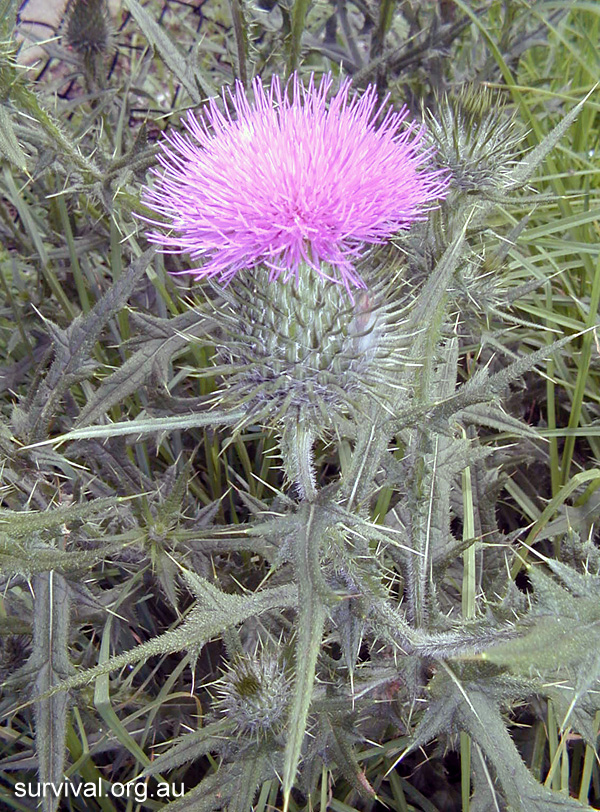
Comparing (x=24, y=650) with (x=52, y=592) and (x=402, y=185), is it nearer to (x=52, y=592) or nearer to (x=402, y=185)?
(x=52, y=592)

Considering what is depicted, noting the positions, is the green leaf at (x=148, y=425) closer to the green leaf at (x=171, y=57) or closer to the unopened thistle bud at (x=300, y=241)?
the unopened thistle bud at (x=300, y=241)

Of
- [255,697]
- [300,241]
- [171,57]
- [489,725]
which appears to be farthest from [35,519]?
[171,57]

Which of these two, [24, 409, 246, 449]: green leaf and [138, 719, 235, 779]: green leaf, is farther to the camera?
[138, 719, 235, 779]: green leaf

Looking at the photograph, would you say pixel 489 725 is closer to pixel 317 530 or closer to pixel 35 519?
pixel 317 530

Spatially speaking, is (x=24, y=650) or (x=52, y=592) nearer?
(x=52, y=592)

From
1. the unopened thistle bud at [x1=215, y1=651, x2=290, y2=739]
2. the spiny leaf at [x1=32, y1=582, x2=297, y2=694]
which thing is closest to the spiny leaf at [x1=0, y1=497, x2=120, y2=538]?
the spiny leaf at [x1=32, y1=582, x2=297, y2=694]

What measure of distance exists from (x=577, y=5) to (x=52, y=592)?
3001 millimetres

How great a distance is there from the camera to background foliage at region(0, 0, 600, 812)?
5.07ft

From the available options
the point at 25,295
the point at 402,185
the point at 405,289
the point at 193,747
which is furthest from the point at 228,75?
the point at 193,747

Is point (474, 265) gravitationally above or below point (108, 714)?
above

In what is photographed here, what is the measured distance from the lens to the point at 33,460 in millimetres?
2064

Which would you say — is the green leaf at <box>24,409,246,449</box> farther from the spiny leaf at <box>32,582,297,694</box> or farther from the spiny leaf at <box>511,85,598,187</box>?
the spiny leaf at <box>511,85,598,187</box>

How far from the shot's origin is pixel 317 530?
1.42m

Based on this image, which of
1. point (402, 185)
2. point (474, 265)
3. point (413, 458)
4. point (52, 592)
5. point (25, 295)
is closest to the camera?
point (402, 185)
